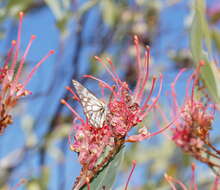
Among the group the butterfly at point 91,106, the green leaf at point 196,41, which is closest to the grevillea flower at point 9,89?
the butterfly at point 91,106

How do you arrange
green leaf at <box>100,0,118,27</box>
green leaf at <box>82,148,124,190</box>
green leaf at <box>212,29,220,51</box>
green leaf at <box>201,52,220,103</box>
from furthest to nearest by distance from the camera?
green leaf at <box>100,0,118,27</box> → green leaf at <box>212,29,220,51</box> → green leaf at <box>201,52,220,103</box> → green leaf at <box>82,148,124,190</box>

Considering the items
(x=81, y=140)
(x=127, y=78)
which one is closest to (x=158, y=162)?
(x=127, y=78)

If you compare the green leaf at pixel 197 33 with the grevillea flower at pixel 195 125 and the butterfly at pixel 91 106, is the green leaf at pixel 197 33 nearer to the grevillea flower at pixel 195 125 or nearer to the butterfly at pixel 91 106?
the grevillea flower at pixel 195 125

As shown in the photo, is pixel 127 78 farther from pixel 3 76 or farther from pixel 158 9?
pixel 3 76

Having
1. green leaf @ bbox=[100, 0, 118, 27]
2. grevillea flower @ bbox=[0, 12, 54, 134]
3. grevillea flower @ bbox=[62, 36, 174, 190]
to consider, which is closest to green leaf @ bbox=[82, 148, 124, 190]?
grevillea flower @ bbox=[62, 36, 174, 190]

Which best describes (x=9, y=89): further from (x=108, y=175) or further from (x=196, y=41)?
(x=196, y=41)

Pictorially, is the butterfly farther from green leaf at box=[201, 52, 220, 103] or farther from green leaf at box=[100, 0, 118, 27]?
green leaf at box=[100, 0, 118, 27]

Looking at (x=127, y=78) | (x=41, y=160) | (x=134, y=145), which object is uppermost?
(x=127, y=78)
